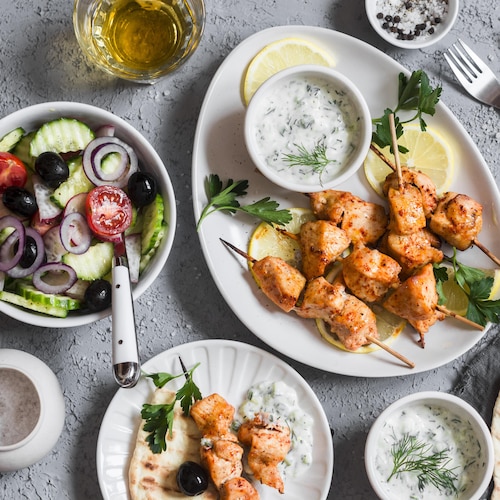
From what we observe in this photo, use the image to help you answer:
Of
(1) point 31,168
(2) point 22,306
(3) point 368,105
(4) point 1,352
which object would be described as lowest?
(4) point 1,352

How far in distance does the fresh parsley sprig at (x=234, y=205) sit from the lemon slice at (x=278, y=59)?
1.21ft

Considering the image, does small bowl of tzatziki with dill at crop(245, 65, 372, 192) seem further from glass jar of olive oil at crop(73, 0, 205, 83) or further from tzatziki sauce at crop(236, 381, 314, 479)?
tzatziki sauce at crop(236, 381, 314, 479)

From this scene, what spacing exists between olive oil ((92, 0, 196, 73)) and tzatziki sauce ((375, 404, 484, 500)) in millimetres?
1833

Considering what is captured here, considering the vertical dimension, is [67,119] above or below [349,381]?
above

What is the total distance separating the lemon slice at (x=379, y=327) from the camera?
10.7ft

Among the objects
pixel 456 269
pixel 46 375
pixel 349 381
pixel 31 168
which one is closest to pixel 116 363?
pixel 46 375

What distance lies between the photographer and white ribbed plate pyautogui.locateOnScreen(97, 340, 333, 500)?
317 centimetres

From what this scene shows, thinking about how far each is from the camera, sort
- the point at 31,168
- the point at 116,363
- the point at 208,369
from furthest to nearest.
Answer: the point at 208,369
the point at 31,168
the point at 116,363

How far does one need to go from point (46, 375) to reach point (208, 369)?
0.67m

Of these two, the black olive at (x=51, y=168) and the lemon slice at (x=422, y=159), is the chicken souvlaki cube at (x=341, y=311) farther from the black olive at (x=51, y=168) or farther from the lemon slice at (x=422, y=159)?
the black olive at (x=51, y=168)

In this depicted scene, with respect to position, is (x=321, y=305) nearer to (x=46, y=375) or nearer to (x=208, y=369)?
(x=208, y=369)

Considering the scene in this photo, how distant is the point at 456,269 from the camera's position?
3287 mm

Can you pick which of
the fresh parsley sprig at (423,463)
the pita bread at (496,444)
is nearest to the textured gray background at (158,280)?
the fresh parsley sprig at (423,463)

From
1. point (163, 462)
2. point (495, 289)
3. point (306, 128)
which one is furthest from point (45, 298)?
point (495, 289)
